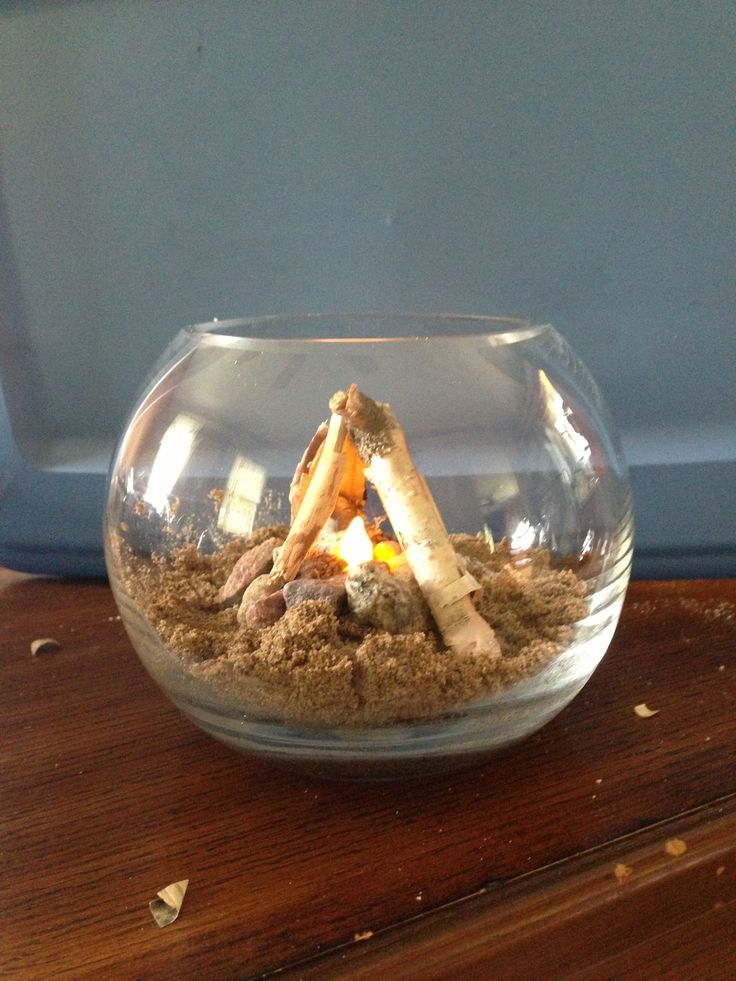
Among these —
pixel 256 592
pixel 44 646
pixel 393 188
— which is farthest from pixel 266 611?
pixel 393 188

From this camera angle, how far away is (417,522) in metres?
0.39

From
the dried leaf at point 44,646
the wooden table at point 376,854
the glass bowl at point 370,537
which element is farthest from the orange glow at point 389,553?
the dried leaf at point 44,646

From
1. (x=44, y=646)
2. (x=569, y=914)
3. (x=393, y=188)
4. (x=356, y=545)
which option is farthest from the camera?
(x=393, y=188)

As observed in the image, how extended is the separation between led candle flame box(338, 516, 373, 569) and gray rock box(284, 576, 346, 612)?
1.3 inches

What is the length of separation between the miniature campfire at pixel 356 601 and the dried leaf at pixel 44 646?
0.15 metres

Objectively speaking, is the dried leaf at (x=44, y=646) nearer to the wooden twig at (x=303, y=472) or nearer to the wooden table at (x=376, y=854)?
the wooden table at (x=376, y=854)

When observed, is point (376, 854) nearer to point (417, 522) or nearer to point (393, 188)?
point (417, 522)

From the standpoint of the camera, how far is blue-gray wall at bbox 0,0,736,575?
615mm

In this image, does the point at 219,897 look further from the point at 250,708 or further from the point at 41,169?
the point at 41,169

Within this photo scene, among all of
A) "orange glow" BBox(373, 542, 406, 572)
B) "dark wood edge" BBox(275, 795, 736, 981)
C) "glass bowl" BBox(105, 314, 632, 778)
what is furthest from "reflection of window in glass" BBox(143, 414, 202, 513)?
"dark wood edge" BBox(275, 795, 736, 981)

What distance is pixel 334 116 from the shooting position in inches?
25.0

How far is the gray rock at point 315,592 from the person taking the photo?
A: 38 centimetres

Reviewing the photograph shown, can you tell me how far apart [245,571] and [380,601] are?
90 millimetres

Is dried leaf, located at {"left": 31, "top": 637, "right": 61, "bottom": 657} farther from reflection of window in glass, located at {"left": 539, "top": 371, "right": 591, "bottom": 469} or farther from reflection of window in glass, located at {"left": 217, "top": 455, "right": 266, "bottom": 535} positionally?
reflection of window in glass, located at {"left": 539, "top": 371, "right": 591, "bottom": 469}
